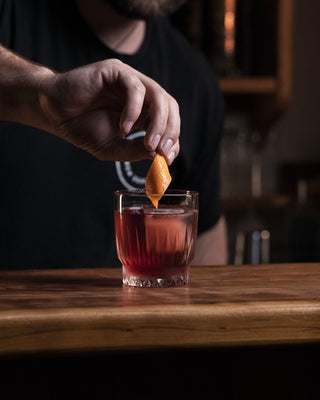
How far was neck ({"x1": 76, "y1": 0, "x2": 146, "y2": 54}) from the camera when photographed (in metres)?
1.31

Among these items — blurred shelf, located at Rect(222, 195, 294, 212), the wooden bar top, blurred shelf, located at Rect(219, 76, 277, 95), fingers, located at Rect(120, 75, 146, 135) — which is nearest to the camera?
the wooden bar top

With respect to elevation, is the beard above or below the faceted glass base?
above

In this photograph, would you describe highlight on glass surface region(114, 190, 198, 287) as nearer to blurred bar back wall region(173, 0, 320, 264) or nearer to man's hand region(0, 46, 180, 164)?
man's hand region(0, 46, 180, 164)

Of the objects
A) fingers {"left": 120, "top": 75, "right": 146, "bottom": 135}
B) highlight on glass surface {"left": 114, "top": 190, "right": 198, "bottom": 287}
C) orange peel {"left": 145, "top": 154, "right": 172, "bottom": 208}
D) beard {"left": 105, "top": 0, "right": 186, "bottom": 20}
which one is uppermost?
beard {"left": 105, "top": 0, "right": 186, "bottom": 20}

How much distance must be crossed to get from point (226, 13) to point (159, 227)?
4.81 ft

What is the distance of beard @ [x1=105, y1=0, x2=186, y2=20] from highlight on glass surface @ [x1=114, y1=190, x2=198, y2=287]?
69 cm

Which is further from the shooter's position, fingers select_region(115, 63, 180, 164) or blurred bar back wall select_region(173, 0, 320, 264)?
blurred bar back wall select_region(173, 0, 320, 264)

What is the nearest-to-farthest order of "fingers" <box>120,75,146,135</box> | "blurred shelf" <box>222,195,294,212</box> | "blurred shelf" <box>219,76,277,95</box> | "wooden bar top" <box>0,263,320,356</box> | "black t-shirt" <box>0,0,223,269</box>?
1. "wooden bar top" <box>0,263,320,356</box>
2. "fingers" <box>120,75,146,135</box>
3. "black t-shirt" <box>0,0,223,269</box>
4. "blurred shelf" <box>219,76,277,95</box>
5. "blurred shelf" <box>222,195,294,212</box>

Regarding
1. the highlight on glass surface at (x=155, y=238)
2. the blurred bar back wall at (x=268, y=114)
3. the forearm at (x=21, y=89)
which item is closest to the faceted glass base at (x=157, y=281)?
the highlight on glass surface at (x=155, y=238)

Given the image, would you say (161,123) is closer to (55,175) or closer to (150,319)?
(150,319)

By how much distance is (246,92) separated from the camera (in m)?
1.94

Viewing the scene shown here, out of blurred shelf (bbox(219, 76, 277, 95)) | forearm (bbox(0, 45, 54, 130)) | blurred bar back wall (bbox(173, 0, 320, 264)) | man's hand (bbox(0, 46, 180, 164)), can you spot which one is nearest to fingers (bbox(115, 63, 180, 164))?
man's hand (bbox(0, 46, 180, 164))

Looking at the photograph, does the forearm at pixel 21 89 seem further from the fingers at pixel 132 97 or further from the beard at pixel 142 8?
the beard at pixel 142 8

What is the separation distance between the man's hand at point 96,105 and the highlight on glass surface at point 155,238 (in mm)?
79
